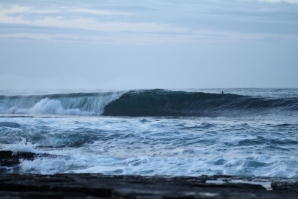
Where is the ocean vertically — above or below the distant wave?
below

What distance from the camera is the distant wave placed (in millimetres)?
28423

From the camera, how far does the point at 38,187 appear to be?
A: 5117mm

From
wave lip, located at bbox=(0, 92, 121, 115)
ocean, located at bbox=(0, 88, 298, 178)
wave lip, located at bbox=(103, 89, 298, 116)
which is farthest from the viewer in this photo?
wave lip, located at bbox=(0, 92, 121, 115)

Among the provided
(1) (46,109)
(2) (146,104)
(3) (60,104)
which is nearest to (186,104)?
(2) (146,104)

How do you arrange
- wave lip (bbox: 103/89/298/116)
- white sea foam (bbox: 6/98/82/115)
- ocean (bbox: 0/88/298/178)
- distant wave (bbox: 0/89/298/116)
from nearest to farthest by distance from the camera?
ocean (bbox: 0/88/298/178)
wave lip (bbox: 103/89/298/116)
distant wave (bbox: 0/89/298/116)
white sea foam (bbox: 6/98/82/115)

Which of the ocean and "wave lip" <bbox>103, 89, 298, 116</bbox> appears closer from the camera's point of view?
the ocean

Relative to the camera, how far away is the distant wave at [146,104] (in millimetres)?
28423

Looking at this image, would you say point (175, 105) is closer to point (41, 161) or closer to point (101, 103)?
point (101, 103)

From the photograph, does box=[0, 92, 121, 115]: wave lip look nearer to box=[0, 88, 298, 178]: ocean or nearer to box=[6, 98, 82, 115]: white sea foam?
box=[6, 98, 82, 115]: white sea foam

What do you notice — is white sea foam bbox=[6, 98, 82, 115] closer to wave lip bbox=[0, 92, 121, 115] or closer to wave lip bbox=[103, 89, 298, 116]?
wave lip bbox=[0, 92, 121, 115]

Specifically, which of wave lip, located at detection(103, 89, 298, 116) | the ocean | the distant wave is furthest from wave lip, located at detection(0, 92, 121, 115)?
the ocean

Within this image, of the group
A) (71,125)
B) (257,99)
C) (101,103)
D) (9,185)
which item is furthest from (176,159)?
(101,103)

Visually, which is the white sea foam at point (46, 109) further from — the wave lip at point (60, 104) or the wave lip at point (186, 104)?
the wave lip at point (186, 104)

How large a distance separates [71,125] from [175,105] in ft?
44.4
